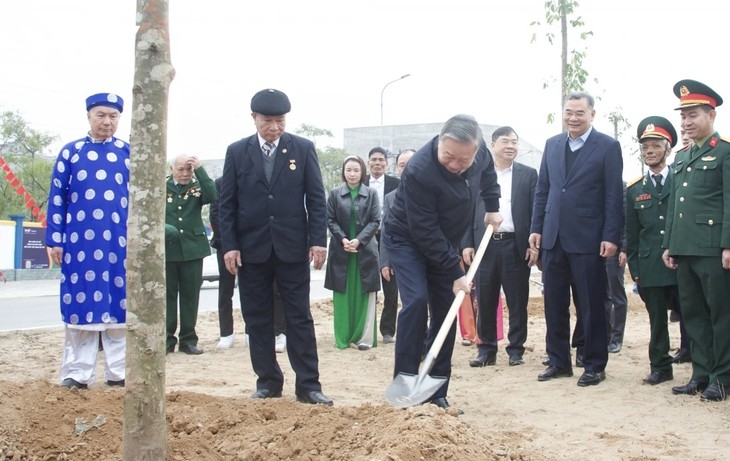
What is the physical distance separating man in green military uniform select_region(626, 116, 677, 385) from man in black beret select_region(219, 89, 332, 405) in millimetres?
2605

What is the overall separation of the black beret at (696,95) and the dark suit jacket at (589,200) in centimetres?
64

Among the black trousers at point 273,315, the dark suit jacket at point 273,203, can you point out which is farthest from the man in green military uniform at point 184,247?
the black trousers at point 273,315

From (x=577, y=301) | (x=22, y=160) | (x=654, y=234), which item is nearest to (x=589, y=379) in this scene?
(x=577, y=301)

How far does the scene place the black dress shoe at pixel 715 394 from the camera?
503 centimetres

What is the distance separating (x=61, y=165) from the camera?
5.43m

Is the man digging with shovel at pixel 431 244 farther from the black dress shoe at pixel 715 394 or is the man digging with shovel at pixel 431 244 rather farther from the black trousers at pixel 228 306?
the black trousers at pixel 228 306

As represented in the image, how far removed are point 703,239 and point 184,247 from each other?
4.52m

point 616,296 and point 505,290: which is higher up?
point 505,290

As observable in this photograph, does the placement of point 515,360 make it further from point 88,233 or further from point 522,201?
point 88,233

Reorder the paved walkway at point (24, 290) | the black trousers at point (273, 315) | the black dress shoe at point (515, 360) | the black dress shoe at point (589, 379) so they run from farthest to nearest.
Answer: the paved walkway at point (24, 290) → the black dress shoe at point (515, 360) → the black dress shoe at point (589, 379) → the black trousers at point (273, 315)

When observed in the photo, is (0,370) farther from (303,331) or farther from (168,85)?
(168,85)

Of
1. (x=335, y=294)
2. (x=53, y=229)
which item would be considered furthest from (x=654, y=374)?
(x=53, y=229)

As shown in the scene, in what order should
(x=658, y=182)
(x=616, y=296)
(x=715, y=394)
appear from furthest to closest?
(x=616, y=296) < (x=658, y=182) < (x=715, y=394)

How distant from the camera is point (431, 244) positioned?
4617 mm
